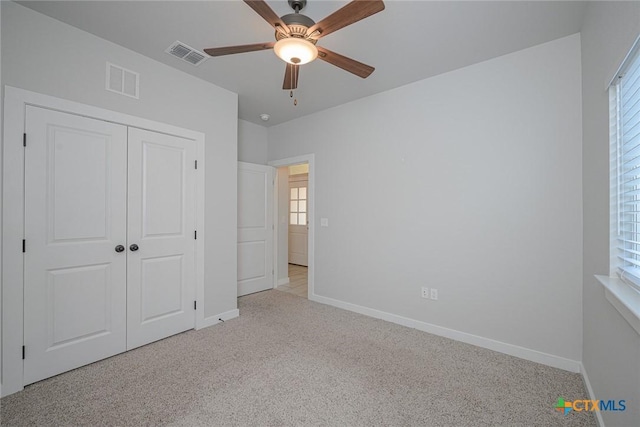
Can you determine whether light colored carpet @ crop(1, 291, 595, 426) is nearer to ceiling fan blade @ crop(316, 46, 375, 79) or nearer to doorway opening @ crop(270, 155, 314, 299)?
doorway opening @ crop(270, 155, 314, 299)

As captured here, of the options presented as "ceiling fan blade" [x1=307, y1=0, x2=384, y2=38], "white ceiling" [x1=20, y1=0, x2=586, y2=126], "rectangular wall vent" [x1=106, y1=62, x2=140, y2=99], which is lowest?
"ceiling fan blade" [x1=307, y1=0, x2=384, y2=38]

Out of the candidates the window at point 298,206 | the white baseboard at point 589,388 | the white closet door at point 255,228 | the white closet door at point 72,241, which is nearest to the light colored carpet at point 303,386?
the white baseboard at point 589,388

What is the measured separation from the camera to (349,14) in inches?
59.1

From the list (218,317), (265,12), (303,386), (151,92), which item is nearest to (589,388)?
(303,386)

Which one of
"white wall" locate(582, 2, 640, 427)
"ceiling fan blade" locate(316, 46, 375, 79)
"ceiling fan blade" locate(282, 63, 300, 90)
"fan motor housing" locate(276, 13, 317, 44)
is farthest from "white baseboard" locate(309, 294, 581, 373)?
"fan motor housing" locate(276, 13, 317, 44)

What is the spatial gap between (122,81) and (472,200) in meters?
3.43

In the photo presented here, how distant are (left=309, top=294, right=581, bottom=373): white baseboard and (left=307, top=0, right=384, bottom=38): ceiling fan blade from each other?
2.82 m

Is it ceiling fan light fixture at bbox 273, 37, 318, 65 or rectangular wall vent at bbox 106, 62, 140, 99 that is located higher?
rectangular wall vent at bbox 106, 62, 140, 99

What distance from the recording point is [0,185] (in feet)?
6.05

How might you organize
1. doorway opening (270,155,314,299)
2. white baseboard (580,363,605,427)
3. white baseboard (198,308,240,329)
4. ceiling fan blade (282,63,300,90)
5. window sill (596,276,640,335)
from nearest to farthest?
window sill (596,276,640,335) → white baseboard (580,363,605,427) → ceiling fan blade (282,63,300,90) → white baseboard (198,308,240,329) → doorway opening (270,155,314,299)

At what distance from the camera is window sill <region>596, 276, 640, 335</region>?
1.09 meters

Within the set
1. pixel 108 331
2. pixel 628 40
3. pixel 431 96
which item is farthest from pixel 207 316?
pixel 628 40

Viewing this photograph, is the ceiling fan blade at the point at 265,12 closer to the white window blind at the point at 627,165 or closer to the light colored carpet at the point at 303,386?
the white window blind at the point at 627,165

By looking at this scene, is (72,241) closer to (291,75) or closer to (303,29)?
(291,75)
